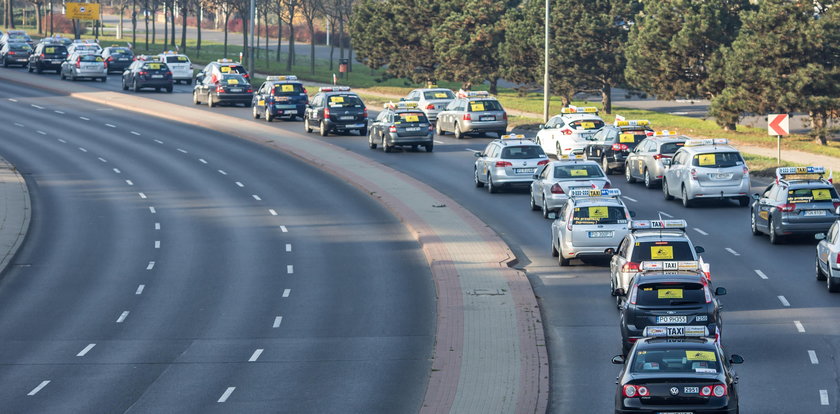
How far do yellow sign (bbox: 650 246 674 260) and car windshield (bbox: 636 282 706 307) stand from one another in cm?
330

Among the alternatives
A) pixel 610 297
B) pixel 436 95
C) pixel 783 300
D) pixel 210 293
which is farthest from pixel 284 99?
pixel 783 300

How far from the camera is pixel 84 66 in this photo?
8200cm

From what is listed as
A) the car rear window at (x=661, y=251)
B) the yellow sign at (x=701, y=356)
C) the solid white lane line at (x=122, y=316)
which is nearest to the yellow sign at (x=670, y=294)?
the car rear window at (x=661, y=251)

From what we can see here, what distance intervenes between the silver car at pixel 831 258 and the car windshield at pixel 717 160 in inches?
395

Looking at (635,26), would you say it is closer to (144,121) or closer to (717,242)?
(144,121)

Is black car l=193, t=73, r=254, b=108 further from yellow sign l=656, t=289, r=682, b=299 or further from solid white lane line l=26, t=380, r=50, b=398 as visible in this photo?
→ yellow sign l=656, t=289, r=682, b=299

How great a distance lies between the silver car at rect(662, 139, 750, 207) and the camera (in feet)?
125

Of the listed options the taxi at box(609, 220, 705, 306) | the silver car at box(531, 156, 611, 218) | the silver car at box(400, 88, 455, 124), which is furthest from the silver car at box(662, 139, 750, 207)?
the silver car at box(400, 88, 455, 124)

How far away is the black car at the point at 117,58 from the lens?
90.5 m

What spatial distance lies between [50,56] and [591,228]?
63329 millimetres

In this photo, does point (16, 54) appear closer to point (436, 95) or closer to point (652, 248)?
point (436, 95)

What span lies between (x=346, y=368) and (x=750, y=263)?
11750 millimetres

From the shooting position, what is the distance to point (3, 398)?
68.4ft

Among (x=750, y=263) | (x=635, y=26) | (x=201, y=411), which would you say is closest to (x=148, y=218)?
(x=750, y=263)
